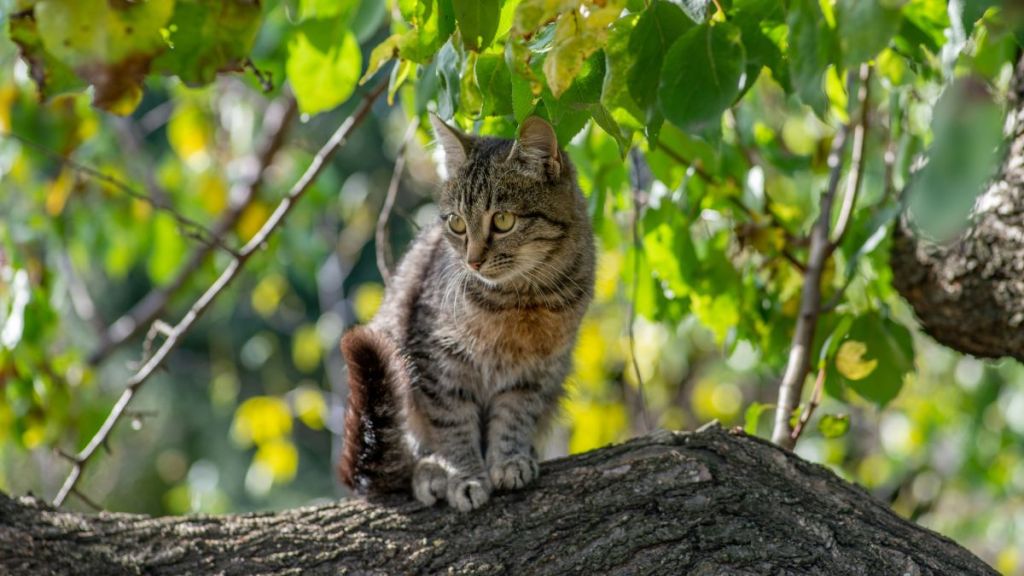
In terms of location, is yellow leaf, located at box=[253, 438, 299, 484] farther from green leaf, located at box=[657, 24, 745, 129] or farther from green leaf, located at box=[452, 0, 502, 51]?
green leaf, located at box=[657, 24, 745, 129]

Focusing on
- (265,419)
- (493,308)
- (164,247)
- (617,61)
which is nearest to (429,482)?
(493,308)

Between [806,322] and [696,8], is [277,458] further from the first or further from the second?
[696,8]

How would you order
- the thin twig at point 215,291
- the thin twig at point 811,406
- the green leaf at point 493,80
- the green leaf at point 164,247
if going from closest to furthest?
the green leaf at point 493,80 → the thin twig at point 811,406 → the thin twig at point 215,291 → the green leaf at point 164,247

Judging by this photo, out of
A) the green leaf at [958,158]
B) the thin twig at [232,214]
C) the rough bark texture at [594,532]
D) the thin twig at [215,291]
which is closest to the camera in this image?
the green leaf at [958,158]

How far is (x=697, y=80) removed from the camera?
145 centimetres

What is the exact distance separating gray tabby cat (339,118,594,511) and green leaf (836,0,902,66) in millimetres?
1492

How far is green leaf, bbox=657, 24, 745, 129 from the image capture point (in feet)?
4.73

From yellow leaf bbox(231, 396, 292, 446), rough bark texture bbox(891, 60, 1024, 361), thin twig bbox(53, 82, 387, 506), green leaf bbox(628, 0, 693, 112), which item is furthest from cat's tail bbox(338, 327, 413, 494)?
yellow leaf bbox(231, 396, 292, 446)

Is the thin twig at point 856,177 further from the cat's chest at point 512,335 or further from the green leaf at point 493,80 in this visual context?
the green leaf at point 493,80

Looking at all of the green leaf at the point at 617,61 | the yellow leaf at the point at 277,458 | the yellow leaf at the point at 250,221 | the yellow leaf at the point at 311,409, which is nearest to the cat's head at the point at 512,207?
the green leaf at the point at 617,61

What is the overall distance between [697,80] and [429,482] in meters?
1.34

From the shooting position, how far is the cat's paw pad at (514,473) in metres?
2.37

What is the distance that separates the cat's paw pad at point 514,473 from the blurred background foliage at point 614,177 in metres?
0.47

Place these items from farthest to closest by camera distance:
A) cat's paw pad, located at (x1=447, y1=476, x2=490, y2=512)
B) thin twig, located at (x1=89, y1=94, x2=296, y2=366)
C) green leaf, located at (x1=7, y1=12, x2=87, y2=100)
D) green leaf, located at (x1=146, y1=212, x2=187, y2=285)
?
thin twig, located at (x1=89, y1=94, x2=296, y2=366), green leaf, located at (x1=146, y1=212, x2=187, y2=285), cat's paw pad, located at (x1=447, y1=476, x2=490, y2=512), green leaf, located at (x1=7, y1=12, x2=87, y2=100)
